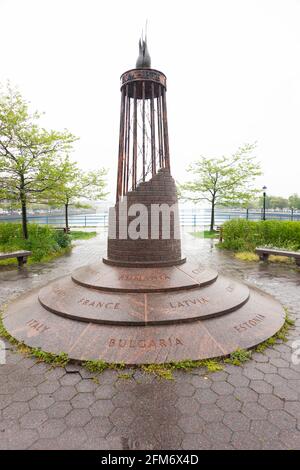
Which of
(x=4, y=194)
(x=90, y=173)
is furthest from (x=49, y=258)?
(x=90, y=173)

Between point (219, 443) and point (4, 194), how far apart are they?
12.0m

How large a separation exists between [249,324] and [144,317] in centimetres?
171

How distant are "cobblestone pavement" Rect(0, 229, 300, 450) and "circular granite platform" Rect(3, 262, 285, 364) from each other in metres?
0.31

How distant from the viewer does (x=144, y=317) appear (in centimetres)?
392

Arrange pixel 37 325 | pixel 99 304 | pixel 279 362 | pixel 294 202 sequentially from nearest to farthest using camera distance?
pixel 279 362
pixel 37 325
pixel 99 304
pixel 294 202

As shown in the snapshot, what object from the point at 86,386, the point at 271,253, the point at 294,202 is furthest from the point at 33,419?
the point at 294,202

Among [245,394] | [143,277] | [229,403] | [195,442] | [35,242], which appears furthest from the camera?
[35,242]

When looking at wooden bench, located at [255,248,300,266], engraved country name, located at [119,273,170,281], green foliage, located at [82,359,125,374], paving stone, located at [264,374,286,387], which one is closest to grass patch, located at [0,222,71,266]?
engraved country name, located at [119,273,170,281]

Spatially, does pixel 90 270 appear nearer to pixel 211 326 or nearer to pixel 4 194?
pixel 211 326

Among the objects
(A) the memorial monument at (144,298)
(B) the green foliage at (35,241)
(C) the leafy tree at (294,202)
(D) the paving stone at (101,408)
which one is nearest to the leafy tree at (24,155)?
(B) the green foliage at (35,241)

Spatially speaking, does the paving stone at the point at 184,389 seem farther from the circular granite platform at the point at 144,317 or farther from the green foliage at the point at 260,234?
the green foliage at the point at 260,234

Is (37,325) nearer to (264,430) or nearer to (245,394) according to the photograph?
(245,394)

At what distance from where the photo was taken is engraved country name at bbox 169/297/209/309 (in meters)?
4.27

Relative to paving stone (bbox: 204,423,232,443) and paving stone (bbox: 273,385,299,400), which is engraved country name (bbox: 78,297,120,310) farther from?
paving stone (bbox: 273,385,299,400)
